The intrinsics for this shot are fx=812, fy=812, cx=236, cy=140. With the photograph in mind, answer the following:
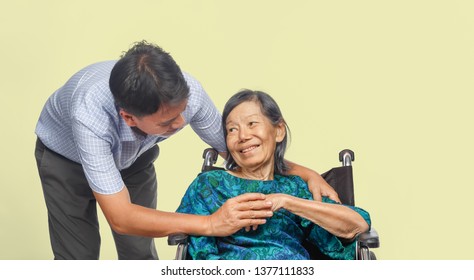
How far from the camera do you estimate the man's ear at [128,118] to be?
283 cm

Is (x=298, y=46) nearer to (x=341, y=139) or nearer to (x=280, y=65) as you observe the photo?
(x=280, y=65)

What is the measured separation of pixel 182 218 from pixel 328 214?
1.74 feet

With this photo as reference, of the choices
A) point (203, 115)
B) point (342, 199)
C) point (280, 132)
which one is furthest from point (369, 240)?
point (203, 115)

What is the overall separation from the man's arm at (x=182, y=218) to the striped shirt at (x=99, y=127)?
0.06 m

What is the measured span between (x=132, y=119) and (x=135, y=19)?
2.60 meters

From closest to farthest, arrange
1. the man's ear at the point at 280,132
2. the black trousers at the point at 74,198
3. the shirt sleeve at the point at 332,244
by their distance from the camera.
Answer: the shirt sleeve at the point at 332,244 < the man's ear at the point at 280,132 < the black trousers at the point at 74,198

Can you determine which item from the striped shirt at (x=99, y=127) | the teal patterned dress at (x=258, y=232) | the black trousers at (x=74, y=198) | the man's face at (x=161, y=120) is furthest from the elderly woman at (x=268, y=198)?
the black trousers at (x=74, y=198)

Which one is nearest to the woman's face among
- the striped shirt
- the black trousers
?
the striped shirt

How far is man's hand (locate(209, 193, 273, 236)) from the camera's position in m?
2.86

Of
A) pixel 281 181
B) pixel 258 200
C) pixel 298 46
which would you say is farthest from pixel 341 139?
pixel 258 200

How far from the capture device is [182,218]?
2916mm

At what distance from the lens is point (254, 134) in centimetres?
313

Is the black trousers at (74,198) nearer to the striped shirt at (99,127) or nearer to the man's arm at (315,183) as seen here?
the striped shirt at (99,127)

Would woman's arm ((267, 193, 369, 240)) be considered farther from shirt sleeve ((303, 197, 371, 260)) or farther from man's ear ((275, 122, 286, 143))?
man's ear ((275, 122, 286, 143))
